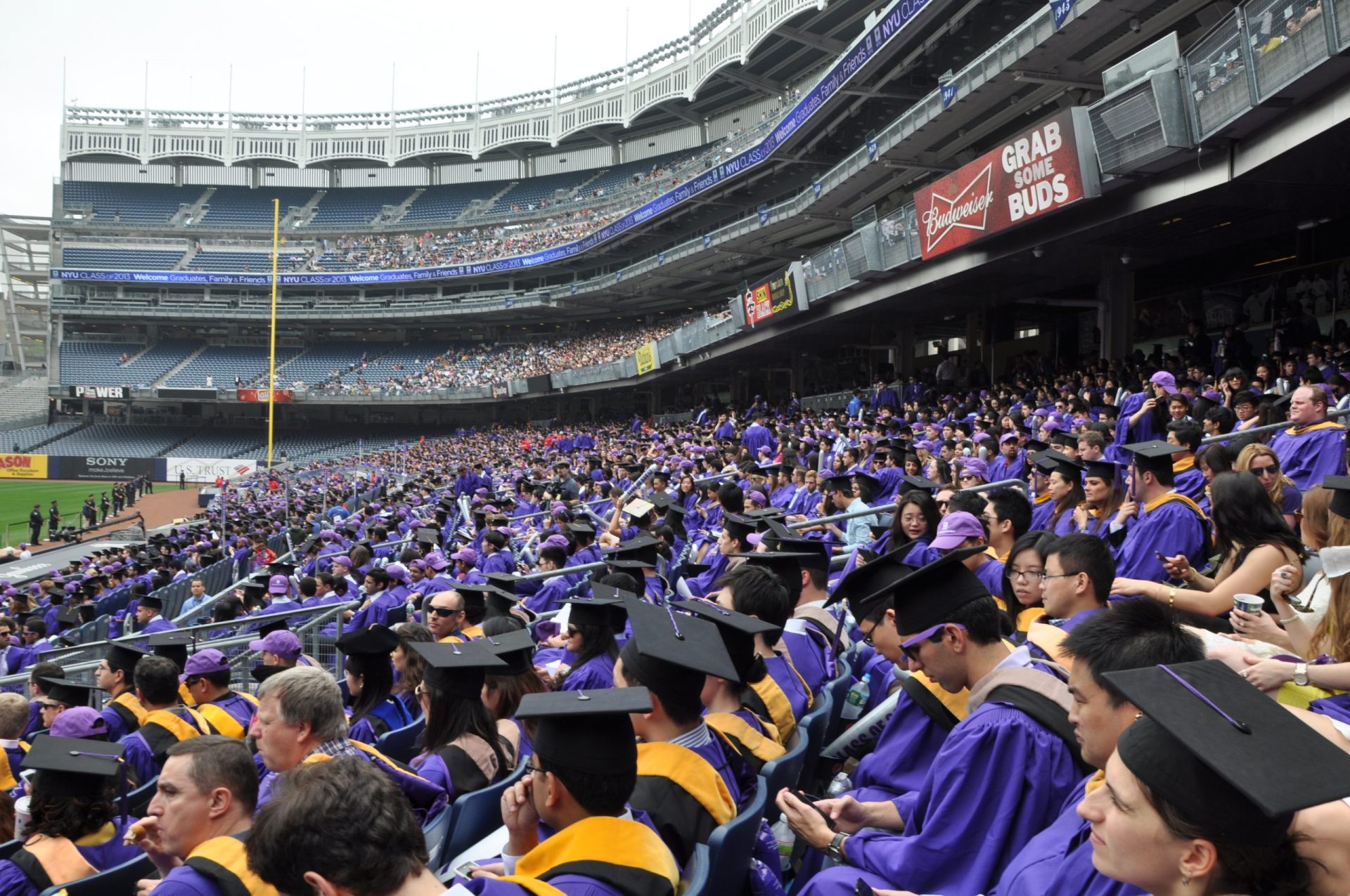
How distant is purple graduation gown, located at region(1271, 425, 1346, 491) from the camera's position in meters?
6.27

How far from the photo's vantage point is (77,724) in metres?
4.40

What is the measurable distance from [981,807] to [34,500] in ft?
159

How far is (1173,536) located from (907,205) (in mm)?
12781

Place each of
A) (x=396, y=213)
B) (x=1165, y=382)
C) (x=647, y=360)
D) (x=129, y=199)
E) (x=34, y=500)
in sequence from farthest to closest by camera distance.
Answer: (x=129, y=199)
(x=396, y=213)
(x=34, y=500)
(x=647, y=360)
(x=1165, y=382)

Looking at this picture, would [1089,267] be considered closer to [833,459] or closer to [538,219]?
[833,459]

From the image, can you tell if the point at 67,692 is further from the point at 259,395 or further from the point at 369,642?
the point at 259,395

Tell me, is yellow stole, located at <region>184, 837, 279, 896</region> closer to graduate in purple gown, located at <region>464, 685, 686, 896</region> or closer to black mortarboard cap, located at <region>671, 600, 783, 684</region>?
graduate in purple gown, located at <region>464, 685, 686, 896</region>

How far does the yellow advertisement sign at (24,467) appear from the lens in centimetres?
4906

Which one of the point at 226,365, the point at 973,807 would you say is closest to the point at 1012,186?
the point at 973,807

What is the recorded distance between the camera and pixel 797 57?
3572 cm

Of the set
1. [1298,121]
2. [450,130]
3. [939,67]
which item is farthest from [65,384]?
[1298,121]

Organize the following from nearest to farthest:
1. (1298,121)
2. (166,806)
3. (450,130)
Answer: (166,806) < (1298,121) < (450,130)

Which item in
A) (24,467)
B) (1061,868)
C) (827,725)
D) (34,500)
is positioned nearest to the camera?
(1061,868)

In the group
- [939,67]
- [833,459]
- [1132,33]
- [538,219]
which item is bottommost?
[833,459]
